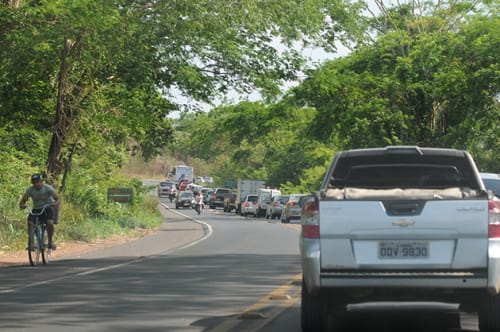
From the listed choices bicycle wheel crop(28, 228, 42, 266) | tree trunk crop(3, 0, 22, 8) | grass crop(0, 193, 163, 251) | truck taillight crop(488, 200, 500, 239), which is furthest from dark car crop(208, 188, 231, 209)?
truck taillight crop(488, 200, 500, 239)

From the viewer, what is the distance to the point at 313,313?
1022 cm

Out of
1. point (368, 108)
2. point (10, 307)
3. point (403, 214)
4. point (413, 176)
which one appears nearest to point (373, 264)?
point (403, 214)

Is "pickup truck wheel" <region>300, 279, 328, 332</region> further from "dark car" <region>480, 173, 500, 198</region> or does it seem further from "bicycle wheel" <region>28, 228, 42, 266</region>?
"dark car" <region>480, 173, 500, 198</region>

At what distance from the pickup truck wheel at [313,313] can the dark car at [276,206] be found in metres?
51.3

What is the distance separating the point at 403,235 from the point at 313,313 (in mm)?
1283

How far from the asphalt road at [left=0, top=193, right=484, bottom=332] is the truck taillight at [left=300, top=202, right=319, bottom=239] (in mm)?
1612

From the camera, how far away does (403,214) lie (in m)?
→ 9.52

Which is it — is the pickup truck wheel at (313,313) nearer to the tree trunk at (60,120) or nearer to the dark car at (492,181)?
the dark car at (492,181)

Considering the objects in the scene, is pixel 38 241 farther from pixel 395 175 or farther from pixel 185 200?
pixel 185 200

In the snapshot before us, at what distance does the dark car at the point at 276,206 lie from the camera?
2451 inches

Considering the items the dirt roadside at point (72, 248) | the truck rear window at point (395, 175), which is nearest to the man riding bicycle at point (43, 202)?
the dirt roadside at point (72, 248)

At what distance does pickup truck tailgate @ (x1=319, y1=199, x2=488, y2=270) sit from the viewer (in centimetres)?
944

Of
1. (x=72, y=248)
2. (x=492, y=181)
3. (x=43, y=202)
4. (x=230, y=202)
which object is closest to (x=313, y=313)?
(x=492, y=181)

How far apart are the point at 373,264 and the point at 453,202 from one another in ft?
2.84
